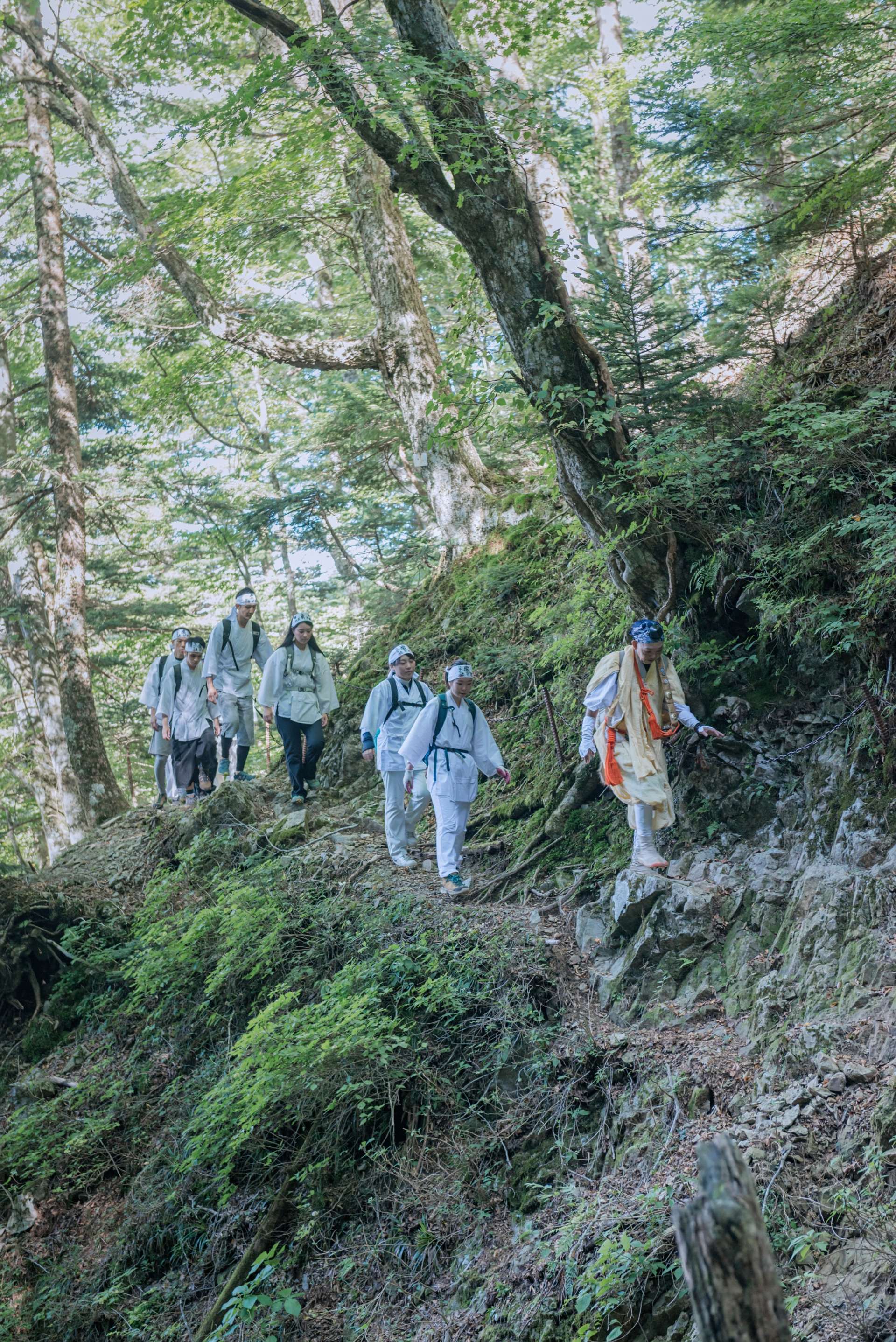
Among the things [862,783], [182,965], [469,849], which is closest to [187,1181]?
[182,965]

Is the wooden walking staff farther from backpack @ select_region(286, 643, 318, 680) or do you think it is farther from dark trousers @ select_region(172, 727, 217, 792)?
dark trousers @ select_region(172, 727, 217, 792)

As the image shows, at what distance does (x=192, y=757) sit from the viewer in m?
11.7

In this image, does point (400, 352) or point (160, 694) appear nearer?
point (160, 694)

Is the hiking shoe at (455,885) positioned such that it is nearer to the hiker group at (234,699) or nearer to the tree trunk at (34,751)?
the hiker group at (234,699)

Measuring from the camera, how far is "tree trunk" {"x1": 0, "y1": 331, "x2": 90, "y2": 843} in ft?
44.4

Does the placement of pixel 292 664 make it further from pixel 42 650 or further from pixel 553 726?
pixel 42 650

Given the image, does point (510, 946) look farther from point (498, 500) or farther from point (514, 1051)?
point (498, 500)

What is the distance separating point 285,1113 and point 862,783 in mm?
4525

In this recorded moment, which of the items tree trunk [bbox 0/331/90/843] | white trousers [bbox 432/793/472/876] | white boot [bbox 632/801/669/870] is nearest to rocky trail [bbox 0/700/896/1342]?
white boot [bbox 632/801/669/870]

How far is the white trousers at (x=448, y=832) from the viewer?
810 centimetres

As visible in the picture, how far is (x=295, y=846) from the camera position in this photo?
31.8 ft

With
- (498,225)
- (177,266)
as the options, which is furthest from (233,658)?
(177,266)

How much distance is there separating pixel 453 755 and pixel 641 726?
6.79 feet

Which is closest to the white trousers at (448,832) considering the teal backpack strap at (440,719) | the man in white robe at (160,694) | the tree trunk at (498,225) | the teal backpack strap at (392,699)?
the teal backpack strap at (440,719)
